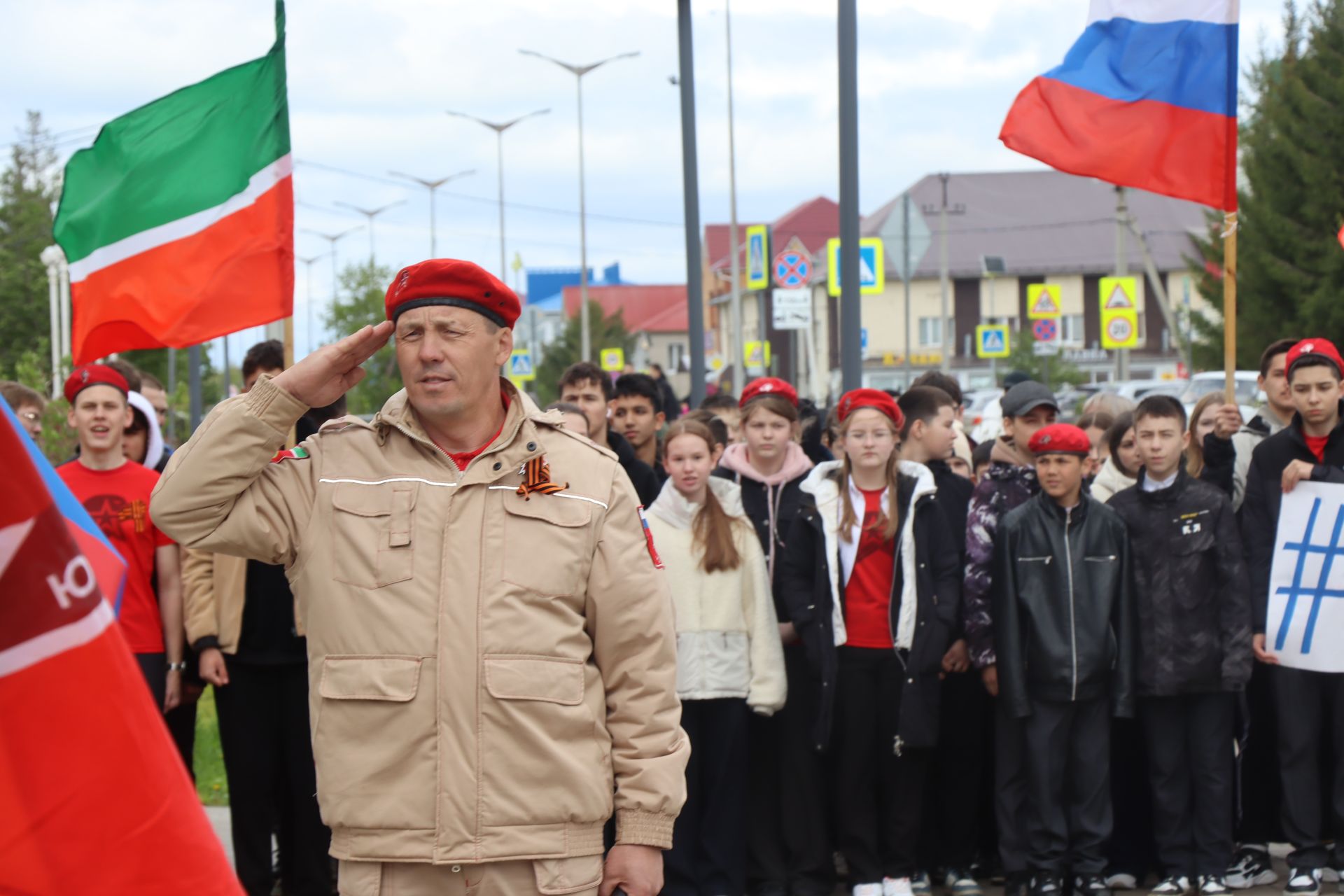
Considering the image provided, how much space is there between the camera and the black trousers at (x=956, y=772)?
24.3 feet

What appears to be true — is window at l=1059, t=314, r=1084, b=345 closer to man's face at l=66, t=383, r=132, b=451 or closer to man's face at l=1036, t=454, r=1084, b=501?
man's face at l=1036, t=454, r=1084, b=501

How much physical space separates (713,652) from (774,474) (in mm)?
991

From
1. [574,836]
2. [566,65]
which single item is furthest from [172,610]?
[566,65]

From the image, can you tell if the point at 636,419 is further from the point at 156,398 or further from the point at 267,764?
the point at 267,764

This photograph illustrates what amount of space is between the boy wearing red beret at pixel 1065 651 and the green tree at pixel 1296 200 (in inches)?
1044

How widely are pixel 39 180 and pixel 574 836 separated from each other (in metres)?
58.5

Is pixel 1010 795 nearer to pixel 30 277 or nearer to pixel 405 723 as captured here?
pixel 405 723

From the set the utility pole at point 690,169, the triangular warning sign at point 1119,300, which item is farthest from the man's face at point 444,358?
the triangular warning sign at point 1119,300

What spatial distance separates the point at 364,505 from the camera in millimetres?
3516

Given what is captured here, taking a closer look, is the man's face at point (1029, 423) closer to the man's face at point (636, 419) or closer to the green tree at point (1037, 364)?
the man's face at point (636, 419)

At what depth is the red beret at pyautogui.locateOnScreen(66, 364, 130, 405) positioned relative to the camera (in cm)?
630

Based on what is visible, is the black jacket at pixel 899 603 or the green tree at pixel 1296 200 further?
the green tree at pixel 1296 200

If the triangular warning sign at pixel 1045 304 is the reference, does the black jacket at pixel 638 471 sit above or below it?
below

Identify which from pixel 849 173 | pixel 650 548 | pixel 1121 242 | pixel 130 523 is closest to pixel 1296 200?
pixel 1121 242
